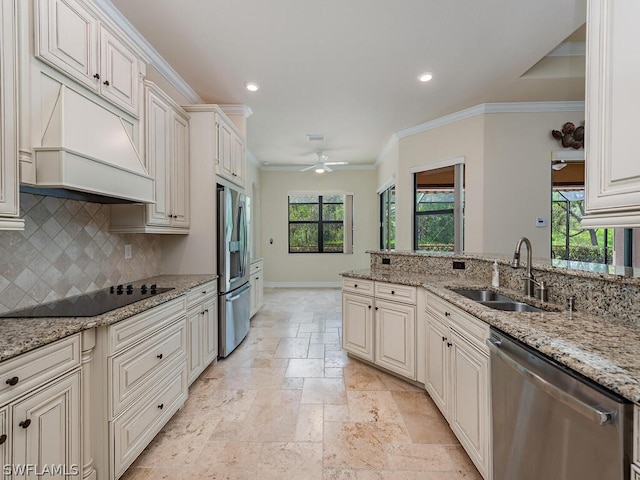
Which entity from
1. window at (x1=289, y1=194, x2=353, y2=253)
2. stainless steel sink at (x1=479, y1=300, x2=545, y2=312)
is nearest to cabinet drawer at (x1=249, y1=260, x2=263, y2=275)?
window at (x1=289, y1=194, x2=353, y2=253)

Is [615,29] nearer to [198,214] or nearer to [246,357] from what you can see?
[198,214]

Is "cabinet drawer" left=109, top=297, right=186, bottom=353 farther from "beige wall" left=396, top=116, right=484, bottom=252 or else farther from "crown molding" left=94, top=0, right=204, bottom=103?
"beige wall" left=396, top=116, right=484, bottom=252

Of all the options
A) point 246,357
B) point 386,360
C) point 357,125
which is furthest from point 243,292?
point 357,125

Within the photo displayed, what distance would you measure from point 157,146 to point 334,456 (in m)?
2.62

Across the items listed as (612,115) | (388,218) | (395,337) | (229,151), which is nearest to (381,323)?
(395,337)

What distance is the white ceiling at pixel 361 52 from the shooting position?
2160 mm

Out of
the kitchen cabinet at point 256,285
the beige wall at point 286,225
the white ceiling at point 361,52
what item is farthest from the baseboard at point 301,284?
the white ceiling at point 361,52

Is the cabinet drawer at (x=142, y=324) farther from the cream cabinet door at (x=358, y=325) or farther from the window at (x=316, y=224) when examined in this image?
the window at (x=316, y=224)

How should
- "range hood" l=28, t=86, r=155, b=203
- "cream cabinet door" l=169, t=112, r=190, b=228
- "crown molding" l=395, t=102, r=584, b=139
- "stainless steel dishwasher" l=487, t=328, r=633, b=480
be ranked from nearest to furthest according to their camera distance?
"stainless steel dishwasher" l=487, t=328, r=633, b=480, "range hood" l=28, t=86, r=155, b=203, "cream cabinet door" l=169, t=112, r=190, b=228, "crown molding" l=395, t=102, r=584, b=139

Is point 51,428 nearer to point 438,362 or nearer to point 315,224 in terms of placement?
point 438,362

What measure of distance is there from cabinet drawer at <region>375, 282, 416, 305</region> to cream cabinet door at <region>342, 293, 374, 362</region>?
14 cm

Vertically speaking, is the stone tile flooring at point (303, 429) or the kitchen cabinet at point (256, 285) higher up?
the kitchen cabinet at point (256, 285)

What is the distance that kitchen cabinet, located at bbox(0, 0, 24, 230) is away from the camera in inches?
→ 48.5

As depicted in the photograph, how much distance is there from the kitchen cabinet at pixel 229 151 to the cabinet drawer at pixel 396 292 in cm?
200
